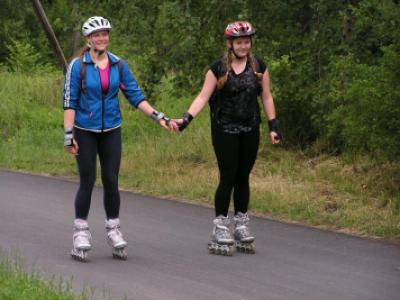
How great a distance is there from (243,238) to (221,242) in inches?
8.8

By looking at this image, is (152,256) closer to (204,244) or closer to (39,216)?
(204,244)

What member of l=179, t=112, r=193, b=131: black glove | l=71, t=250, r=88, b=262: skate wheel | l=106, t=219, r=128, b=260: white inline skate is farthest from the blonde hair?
l=71, t=250, r=88, b=262: skate wheel

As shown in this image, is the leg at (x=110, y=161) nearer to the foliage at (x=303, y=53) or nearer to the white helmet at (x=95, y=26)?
the white helmet at (x=95, y=26)

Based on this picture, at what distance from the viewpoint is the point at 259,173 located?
1437 cm

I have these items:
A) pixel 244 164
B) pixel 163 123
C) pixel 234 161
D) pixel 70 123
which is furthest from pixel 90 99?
pixel 244 164

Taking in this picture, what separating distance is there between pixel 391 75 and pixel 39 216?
154 inches

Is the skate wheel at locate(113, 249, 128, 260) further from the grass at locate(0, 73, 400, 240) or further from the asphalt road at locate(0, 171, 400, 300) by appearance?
the grass at locate(0, 73, 400, 240)

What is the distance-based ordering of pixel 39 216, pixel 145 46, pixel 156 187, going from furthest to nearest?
pixel 145 46
pixel 156 187
pixel 39 216

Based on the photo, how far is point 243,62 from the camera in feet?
30.1

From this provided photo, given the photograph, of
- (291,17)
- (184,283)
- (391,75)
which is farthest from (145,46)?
(184,283)

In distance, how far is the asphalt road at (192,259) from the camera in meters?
7.71

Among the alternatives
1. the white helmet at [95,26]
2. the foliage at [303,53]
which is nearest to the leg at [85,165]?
the white helmet at [95,26]

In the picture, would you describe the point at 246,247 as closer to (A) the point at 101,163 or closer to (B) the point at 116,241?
(B) the point at 116,241

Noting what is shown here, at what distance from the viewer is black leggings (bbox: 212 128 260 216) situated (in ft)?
30.2
